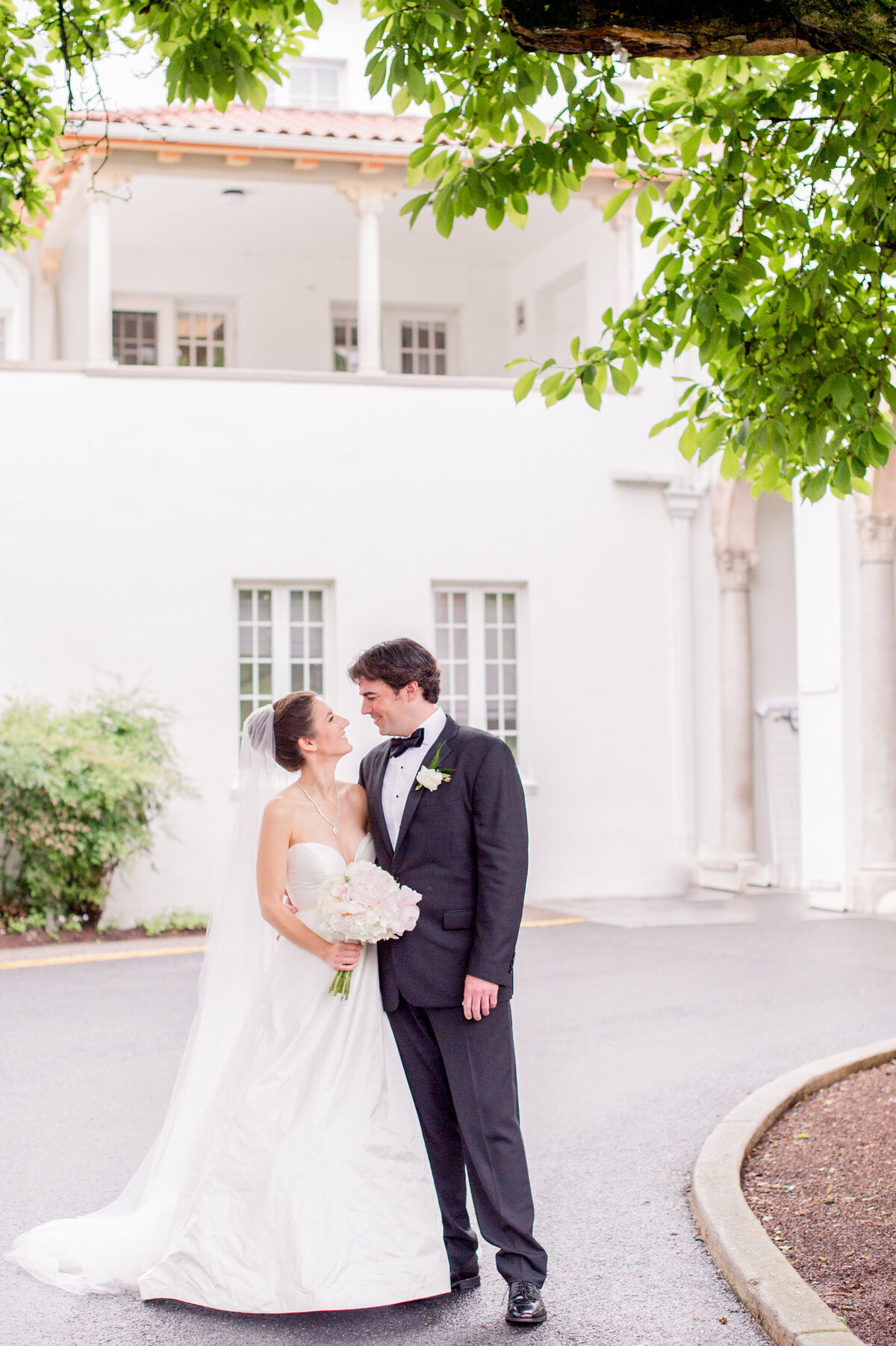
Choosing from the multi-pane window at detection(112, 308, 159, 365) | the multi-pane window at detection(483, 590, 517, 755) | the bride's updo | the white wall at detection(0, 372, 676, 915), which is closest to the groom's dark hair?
the bride's updo

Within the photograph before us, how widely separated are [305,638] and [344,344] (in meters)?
5.04

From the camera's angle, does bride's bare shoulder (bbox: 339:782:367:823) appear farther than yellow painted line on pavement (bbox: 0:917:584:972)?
No

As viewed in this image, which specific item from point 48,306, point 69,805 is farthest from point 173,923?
point 48,306

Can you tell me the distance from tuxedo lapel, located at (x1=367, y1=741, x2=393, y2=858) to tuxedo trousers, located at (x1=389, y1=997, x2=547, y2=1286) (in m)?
0.54

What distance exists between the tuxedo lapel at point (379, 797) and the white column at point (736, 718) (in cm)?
1151

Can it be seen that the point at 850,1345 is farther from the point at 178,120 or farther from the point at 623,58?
the point at 178,120

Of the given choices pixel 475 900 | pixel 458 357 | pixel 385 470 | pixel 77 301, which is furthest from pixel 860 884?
pixel 77 301

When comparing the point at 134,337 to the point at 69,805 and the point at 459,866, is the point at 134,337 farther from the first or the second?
the point at 459,866

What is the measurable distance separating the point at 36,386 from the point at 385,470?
11.7 feet

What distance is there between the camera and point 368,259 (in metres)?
14.8

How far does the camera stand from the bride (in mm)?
4203

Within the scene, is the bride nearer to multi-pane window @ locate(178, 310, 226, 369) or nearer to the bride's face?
the bride's face

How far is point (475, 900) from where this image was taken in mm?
4340

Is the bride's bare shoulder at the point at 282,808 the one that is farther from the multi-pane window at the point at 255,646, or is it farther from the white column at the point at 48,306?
the white column at the point at 48,306
